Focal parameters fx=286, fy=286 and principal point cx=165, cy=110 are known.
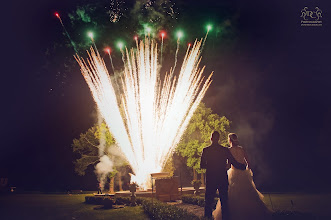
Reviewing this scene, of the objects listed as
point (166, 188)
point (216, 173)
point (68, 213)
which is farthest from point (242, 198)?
point (166, 188)

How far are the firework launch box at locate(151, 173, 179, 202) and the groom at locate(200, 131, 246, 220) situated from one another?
33.8 ft

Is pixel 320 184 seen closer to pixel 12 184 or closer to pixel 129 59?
pixel 129 59

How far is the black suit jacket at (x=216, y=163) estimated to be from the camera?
313 inches

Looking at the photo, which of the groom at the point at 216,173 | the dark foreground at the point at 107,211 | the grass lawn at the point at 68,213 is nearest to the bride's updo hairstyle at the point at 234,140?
the groom at the point at 216,173

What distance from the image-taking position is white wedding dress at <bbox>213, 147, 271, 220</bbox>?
8484 millimetres

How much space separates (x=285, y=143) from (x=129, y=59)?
74.6ft

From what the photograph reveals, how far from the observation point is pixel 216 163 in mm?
7996

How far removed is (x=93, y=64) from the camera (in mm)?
23859

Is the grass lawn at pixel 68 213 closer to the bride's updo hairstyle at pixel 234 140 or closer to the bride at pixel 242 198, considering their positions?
the bride at pixel 242 198

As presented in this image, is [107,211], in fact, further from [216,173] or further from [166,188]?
[216,173]

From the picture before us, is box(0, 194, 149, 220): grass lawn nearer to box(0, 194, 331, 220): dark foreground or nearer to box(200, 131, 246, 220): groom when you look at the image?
box(0, 194, 331, 220): dark foreground

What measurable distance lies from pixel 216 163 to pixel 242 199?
66.9 inches

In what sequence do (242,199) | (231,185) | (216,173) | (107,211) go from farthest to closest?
(107,211) < (231,185) < (242,199) < (216,173)

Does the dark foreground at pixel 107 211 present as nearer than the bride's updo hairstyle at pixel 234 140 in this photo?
No
